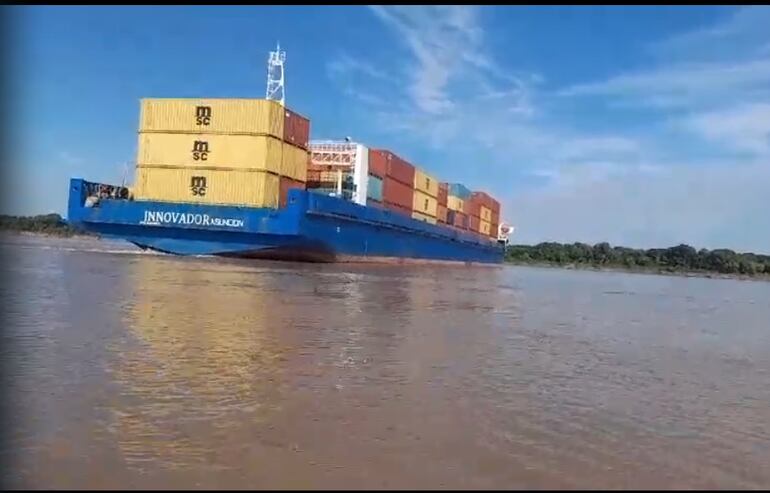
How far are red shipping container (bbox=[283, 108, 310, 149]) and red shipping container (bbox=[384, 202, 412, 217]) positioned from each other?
8.64 m


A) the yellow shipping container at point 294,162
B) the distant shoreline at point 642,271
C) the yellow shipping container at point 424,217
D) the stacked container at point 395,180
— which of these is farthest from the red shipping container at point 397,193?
the distant shoreline at point 642,271

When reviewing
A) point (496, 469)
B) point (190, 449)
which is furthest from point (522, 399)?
point (190, 449)

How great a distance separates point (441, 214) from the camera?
53.3 m

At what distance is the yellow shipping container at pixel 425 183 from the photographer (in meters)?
46.7

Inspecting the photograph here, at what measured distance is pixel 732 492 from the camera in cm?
386

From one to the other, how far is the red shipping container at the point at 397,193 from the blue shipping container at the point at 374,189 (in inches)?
23.9

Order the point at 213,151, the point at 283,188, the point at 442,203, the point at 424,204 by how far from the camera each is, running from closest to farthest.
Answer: the point at 213,151 → the point at 283,188 → the point at 424,204 → the point at 442,203

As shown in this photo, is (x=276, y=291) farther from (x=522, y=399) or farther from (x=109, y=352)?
(x=522, y=399)

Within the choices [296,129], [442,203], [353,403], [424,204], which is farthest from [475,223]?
[353,403]

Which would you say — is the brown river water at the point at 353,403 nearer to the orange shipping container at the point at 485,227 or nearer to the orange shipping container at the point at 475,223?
the orange shipping container at the point at 475,223

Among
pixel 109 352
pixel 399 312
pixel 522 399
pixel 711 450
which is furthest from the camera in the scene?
pixel 399 312

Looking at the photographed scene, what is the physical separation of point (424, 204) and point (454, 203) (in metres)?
10.2

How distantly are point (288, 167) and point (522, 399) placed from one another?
88.3ft

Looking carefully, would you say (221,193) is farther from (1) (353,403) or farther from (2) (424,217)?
(1) (353,403)
